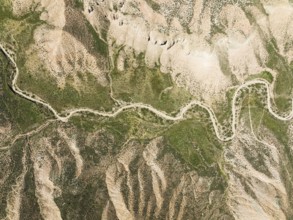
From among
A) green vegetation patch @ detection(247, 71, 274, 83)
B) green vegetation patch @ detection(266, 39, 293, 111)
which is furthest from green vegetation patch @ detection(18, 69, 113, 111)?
green vegetation patch @ detection(266, 39, 293, 111)

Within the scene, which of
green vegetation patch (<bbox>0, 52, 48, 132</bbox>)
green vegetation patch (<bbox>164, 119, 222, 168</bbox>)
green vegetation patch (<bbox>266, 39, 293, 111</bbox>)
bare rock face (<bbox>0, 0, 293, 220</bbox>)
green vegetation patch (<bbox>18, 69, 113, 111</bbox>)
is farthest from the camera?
A: green vegetation patch (<bbox>266, 39, 293, 111</bbox>)

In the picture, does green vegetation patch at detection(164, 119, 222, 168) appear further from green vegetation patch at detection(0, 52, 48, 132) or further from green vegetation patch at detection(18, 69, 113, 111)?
green vegetation patch at detection(0, 52, 48, 132)

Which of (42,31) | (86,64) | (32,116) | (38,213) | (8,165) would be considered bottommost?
(38,213)

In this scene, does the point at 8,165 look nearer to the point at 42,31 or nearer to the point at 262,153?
the point at 42,31

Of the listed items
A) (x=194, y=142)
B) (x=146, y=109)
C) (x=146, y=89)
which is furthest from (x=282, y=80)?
(x=146, y=109)

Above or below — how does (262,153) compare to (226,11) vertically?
below

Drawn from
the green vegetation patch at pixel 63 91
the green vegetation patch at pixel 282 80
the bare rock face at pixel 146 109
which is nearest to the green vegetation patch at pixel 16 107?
the bare rock face at pixel 146 109

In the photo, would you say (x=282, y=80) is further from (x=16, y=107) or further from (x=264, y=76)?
(x=16, y=107)

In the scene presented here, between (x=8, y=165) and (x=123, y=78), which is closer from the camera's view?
(x=8, y=165)

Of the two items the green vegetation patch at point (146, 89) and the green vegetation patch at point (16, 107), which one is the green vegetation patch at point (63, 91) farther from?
the green vegetation patch at point (146, 89)

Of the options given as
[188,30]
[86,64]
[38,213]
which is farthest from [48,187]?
[188,30]

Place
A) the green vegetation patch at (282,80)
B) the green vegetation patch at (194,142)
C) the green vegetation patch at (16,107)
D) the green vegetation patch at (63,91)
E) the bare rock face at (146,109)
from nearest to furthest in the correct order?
the bare rock face at (146,109) → the green vegetation patch at (16,107) → the green vegetation patch at (63,91) → the green vegetation patch at (194,142) → the green vegetation patch at (282,80)
